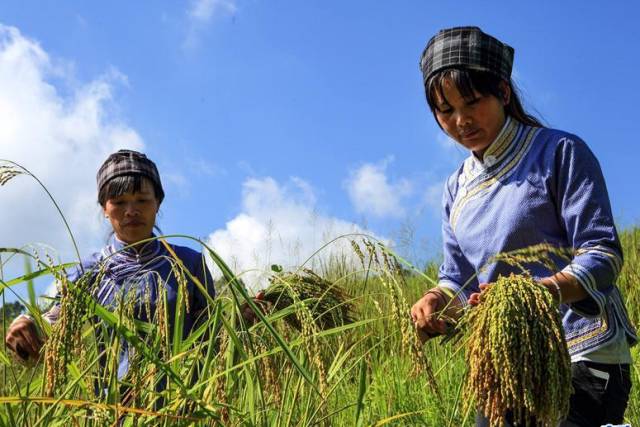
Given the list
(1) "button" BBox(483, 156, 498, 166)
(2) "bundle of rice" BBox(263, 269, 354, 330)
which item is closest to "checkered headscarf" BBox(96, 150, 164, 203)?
(2) "bundle of rice" BBox(263, 269, 354, 330)

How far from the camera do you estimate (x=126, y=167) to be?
3.42m

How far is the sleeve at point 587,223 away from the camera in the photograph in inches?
71.8

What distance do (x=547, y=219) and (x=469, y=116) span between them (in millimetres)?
378

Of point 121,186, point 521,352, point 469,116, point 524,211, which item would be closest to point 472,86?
point 469,116

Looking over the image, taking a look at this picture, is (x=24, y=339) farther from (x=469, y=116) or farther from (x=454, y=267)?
(x=469, y=116)

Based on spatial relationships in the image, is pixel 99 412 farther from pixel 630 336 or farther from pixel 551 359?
pixel 630 336

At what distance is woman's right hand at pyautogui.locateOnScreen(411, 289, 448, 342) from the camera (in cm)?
193

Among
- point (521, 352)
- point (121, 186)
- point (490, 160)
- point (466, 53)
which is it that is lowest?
point (521, 352)

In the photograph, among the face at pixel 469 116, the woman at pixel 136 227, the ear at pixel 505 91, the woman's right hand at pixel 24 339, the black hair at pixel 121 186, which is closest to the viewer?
the face at pixel 469 116

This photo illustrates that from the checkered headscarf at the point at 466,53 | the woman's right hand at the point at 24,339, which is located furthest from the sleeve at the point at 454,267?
the woman's right hand at the point at 24,339

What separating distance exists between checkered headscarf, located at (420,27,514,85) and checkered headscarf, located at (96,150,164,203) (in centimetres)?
165

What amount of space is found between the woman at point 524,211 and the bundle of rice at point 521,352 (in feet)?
1.22

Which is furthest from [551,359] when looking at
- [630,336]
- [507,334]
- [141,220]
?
[141,220]

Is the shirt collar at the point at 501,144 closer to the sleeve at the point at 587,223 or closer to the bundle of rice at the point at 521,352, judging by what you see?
the sleeve at the point at 587,223
